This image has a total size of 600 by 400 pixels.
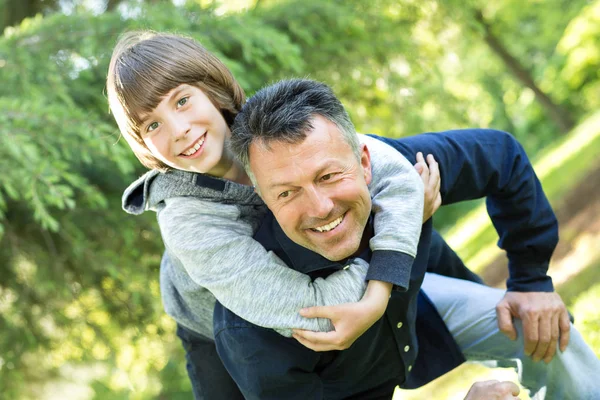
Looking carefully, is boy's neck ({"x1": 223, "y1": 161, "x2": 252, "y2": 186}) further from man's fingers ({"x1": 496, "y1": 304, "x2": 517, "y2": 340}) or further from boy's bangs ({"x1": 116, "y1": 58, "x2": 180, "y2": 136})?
man's fingers ({"x1": 496, "y1": 304, "x2": 517, "y2": 340})

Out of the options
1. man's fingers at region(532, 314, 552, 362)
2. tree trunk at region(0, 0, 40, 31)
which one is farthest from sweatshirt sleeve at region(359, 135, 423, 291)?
tree trunk at region(0, 0, 40, 31)

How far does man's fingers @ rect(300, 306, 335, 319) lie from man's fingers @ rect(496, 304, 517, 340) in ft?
3.15

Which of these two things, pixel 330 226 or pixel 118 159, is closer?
pixel 330 226

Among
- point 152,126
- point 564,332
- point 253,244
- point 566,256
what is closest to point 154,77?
point 152,126

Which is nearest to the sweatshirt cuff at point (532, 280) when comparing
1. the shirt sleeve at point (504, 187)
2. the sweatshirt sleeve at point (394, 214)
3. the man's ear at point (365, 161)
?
the shirt sleeve at point (504, 187)

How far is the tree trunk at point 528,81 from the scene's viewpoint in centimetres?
1098

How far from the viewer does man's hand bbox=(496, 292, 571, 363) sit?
265cm

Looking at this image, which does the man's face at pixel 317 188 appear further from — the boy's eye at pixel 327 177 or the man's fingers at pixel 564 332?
the man's fingers at pixel 564 332

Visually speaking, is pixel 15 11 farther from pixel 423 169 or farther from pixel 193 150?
pixel 423 169

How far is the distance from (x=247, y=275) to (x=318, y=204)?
0.95ft

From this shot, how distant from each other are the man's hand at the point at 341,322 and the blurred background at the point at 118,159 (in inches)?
37.4

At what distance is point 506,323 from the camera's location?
107 inches

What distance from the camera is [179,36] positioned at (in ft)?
8.49

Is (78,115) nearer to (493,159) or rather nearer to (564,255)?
(493,159)
